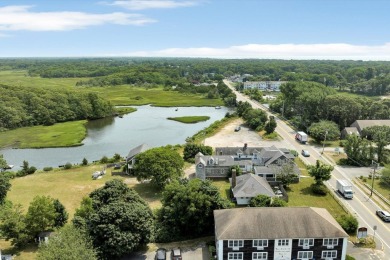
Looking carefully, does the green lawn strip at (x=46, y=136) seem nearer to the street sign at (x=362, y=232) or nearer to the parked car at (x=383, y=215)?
the parked car at (x=383, y=215)

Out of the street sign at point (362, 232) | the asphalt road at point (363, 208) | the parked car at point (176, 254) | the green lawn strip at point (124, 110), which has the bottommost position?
the green lawn strip at point (124, 110)

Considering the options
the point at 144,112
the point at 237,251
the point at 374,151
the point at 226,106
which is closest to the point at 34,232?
the point at 237,251

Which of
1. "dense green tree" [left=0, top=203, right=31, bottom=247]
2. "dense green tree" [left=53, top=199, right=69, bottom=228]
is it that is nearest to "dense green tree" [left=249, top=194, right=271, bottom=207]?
"dense green tree" [left=53, top=199, right=69, bottom=228]

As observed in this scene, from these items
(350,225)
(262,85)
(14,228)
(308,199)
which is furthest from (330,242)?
(262,85)

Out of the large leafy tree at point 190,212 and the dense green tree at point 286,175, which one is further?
the dense green tree at point 286,175

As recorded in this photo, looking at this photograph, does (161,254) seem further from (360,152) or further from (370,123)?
(370,123)

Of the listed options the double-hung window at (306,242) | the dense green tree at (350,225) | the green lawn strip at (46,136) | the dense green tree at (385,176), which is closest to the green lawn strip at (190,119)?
the green lawn strip at (46,136)

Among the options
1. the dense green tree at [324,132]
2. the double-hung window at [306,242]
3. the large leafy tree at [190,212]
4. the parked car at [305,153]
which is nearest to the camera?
the double-hung window at [306,242]

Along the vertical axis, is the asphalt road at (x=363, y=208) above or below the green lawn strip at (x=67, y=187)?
above
